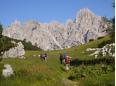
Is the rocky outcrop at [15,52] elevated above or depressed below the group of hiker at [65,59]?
above

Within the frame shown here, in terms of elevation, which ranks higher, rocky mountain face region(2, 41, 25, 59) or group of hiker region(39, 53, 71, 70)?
rocky mountain face region(2, 41, 25, 59)

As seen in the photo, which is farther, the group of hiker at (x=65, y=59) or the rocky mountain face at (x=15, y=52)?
the rocky mountain face at (x=15, y=52)

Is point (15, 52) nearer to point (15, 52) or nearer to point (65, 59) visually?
point (15, 52)

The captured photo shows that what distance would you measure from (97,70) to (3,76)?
889cm

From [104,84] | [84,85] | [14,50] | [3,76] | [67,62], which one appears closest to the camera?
[104,84]

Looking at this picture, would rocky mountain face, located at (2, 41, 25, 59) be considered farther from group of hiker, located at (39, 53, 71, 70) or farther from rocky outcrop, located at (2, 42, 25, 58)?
group of hiker, located at (39, 53, 71, 70)

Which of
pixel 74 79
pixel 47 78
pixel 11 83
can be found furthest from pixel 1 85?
pixel 74 79

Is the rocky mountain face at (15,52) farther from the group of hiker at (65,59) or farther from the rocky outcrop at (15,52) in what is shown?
the group of hiker at (65,59)

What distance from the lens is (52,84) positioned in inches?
953

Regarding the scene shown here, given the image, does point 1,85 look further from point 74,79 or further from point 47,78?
point 74,79

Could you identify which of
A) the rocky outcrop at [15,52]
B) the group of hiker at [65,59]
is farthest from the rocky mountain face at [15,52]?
the group of hiker at [65,59]

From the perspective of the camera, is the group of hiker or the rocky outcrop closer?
the group of hiker

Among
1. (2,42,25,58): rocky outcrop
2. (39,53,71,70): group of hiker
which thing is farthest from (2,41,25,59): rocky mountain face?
(39,53,71,70): group of hiker

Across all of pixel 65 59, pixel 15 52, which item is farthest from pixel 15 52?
pixel 65 59
